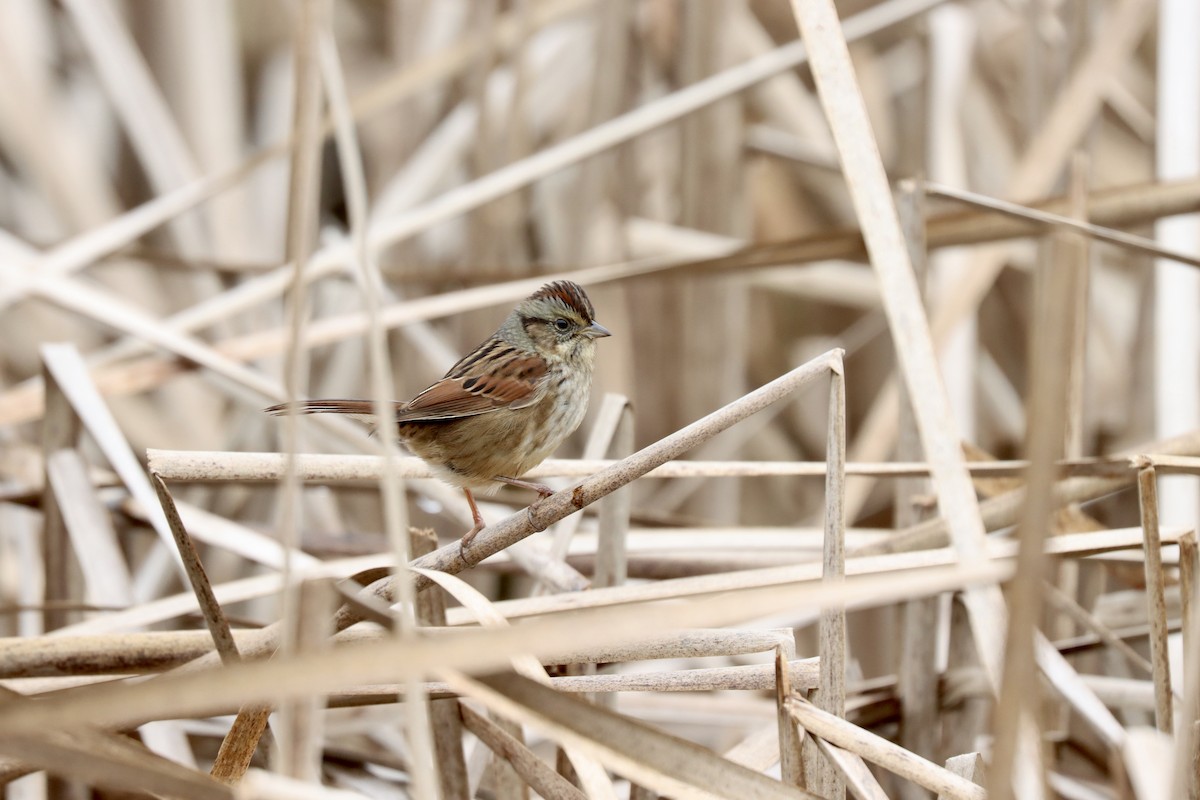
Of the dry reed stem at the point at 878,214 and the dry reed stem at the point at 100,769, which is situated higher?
the dry reed stem at the point at 878,214

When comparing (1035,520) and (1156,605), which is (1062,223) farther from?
(1035,520)

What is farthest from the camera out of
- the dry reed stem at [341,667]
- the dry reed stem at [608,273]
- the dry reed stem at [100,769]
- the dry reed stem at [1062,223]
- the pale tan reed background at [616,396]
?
the dry reed stem at [608,273]

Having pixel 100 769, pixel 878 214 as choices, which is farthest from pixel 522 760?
pixel 878 214

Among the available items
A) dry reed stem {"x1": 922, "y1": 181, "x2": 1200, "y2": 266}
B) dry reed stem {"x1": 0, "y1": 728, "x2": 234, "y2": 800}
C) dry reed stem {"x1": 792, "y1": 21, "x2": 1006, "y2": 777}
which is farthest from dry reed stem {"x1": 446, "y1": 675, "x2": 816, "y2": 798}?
dry reed stem {"x1": 922, "y1": 181, "x2": 1200, "y2": 266}

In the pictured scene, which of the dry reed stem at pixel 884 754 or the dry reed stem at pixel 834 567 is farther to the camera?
the dry reed stem at pixel 834 567

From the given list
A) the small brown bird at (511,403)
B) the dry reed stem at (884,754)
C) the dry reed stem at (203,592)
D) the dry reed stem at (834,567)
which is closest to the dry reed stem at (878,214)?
the dry reed stem at (834,567)

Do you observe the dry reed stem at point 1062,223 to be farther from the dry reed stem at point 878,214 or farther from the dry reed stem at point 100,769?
the dry reed stem at point 100,769

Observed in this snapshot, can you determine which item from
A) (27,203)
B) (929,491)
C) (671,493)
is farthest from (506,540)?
(27,203)

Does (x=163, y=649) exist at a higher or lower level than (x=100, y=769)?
higher
